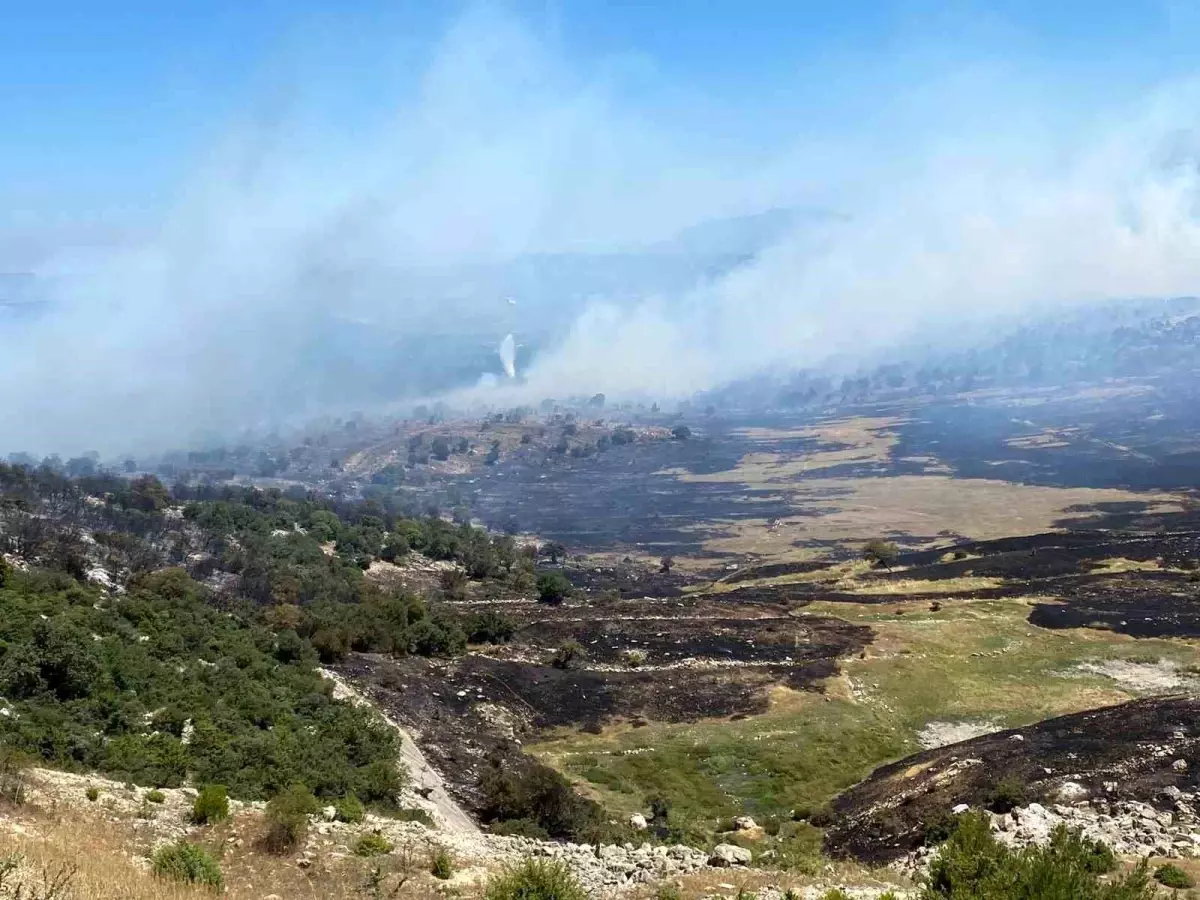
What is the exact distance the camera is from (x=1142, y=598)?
50625 mm

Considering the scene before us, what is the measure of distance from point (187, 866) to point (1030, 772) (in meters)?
20.2

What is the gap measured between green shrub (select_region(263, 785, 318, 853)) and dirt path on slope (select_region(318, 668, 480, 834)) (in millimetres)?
4720

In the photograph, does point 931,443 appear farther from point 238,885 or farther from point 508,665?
point 238,885

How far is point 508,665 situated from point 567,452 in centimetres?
12468

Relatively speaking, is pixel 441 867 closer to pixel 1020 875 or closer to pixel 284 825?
pixel 284 825

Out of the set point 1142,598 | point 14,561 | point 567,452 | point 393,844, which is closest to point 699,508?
point 567,452

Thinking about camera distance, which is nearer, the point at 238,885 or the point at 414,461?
the point at 238,885

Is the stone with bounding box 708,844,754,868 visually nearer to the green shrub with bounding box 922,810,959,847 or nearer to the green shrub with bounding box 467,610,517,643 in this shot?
the green shrub with bounding box 922,810,959,847

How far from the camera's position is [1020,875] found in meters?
10.9

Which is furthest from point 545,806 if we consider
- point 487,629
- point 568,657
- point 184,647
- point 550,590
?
point 550,590

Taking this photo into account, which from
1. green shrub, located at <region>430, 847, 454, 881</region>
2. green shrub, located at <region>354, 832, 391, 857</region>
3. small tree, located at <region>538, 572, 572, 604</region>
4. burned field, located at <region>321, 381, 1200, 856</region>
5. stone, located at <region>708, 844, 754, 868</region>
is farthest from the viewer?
small tree, located at <region>538, 572, 572, 604</region>

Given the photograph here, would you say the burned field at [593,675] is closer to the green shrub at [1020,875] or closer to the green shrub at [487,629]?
the green shrub at [487,629]

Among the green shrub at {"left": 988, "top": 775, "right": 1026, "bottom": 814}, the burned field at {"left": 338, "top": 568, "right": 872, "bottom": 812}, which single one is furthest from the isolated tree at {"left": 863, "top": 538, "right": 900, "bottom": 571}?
the green shrub at {"left": 988, "top": 775, "right": 1026, "bottom": 814}

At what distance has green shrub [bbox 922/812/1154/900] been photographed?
10.5m
